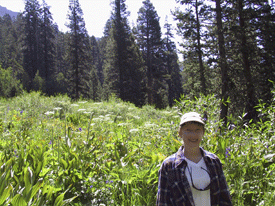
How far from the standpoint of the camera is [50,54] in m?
34.2

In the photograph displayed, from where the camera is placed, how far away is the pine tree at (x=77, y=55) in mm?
27625

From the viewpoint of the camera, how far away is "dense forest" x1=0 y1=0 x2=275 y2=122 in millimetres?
12305

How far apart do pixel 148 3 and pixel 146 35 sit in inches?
176

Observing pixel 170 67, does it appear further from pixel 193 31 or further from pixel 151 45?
pixel 193 31

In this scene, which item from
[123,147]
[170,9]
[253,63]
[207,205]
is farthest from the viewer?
[170,9]

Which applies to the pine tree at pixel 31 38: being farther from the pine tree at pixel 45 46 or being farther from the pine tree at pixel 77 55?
the pine tree at pixel 77 55

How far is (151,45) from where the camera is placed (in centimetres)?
2995

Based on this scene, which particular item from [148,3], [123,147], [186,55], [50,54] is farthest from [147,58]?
[123,147]

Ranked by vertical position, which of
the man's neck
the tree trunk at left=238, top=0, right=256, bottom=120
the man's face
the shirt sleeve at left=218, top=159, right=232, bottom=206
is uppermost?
the tree trunk at left=238, top=0, right=256, bottom=120

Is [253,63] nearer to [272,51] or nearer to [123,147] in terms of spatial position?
[272,51]

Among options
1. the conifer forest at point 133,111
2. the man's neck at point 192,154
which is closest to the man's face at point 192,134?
the man's neck at point 192,154

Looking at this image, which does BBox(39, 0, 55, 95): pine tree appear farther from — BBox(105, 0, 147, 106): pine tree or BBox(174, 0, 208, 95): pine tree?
BBox(174, 0, 208, 95): pine tree

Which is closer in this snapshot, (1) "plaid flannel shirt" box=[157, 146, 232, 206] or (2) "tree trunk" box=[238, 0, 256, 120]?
(1) "plaid flannel shirt" box=[157, 146, 232, 206]

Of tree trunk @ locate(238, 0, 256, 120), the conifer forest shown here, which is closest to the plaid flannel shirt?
the conifer forest
